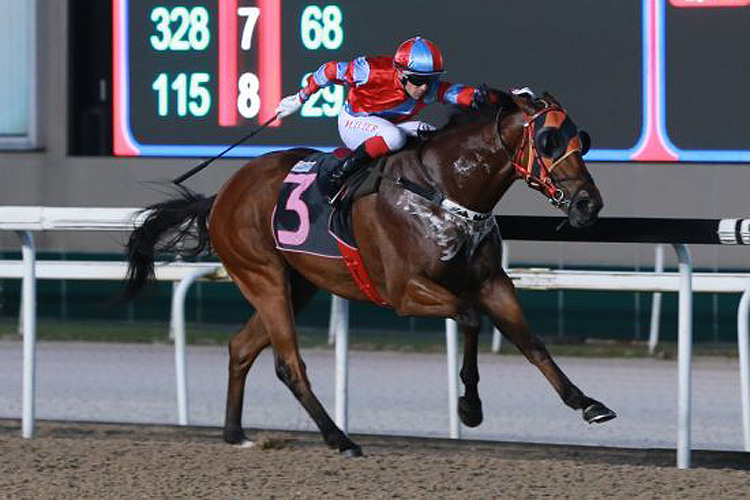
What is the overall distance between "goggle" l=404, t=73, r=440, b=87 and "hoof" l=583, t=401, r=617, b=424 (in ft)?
3.43

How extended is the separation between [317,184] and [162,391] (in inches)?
113

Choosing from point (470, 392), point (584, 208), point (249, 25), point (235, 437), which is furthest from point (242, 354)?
point (249, 25)

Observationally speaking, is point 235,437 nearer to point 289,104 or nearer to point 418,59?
point 289,104

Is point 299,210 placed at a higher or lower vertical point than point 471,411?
higher

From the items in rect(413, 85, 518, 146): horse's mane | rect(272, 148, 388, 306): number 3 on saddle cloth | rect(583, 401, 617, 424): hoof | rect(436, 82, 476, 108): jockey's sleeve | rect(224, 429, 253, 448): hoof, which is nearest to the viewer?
rect(583, 401, 617, 424): hoof

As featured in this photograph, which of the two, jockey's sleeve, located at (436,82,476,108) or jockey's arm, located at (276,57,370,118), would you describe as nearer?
jockey's sleeve, located at (436,82,476,108)

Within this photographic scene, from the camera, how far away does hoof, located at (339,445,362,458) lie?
6258 millimetres

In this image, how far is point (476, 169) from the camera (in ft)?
20.1

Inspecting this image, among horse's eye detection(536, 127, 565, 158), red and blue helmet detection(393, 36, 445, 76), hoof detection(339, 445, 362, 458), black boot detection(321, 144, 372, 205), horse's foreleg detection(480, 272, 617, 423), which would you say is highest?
red and blue helmet detection(393, 36, 445, 76)

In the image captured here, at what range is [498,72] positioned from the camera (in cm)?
932

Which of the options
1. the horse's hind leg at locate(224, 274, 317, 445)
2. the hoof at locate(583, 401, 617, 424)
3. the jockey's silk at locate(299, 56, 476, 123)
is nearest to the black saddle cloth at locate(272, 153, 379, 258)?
the jockey's silk at locate(299, 56, 476, 123)

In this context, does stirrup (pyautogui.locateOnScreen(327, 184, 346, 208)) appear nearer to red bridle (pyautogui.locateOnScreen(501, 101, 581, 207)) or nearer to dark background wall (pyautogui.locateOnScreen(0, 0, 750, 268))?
red bridle (pyautogui.locateOnScreen(501, 101, 581, 207))

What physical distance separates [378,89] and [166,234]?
955 millimetres

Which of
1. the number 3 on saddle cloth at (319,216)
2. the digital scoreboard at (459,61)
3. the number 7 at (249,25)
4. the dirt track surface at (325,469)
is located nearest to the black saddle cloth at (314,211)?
the number 3 on saddle cloth at (319,216)
